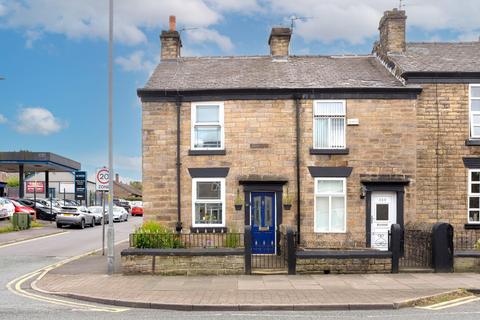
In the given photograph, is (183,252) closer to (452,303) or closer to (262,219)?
(262,219)

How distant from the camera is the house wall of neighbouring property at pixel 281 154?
60.7 ft

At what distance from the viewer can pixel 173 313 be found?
10414 millimetres

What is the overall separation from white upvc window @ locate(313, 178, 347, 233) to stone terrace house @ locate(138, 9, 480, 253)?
0.11ft

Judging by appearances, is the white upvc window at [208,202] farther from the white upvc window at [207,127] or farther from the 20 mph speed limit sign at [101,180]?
the 20 mph speed limit sign at [101,180]

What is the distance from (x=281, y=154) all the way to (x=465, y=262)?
6516 mm

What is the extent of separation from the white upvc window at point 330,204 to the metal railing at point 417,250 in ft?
7.41

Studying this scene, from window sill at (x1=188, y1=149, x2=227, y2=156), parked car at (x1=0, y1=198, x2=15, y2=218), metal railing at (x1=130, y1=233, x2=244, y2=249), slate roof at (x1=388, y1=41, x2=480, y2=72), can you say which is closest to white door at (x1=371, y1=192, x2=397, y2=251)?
slate roof at (x1=388, y1=41, x2=480, y2=72)

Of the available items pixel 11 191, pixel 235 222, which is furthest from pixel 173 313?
pixel 11 191

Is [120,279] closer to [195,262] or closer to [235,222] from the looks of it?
[195,262]

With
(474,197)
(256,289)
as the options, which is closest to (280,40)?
(474,197)

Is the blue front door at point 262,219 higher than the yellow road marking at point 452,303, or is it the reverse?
the blue front door at point 262,219

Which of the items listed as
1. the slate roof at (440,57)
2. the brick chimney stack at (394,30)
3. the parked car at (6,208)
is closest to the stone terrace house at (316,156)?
the slate roof at (440,57)

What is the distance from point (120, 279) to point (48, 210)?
30.7 m

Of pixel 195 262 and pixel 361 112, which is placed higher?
pixel 361 112
